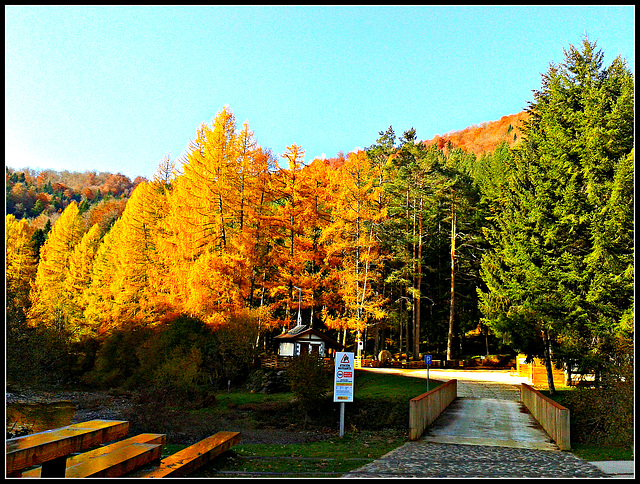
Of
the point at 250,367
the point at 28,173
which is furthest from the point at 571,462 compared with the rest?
the point at 28,173

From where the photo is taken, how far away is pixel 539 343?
2523 cm

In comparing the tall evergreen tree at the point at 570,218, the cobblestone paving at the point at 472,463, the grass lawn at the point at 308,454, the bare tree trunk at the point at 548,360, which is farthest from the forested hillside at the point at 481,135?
the cobblestone paving at the point at 472,463

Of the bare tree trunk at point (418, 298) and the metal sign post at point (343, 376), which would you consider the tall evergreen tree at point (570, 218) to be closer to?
the metal sign post at point (343, 376)

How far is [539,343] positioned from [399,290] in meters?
20.5

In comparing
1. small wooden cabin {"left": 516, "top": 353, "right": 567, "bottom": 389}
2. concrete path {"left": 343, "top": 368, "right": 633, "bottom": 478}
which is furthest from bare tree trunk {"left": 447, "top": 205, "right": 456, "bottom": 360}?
concrete path {"left": 343, "top": 368, "right": 633, "bottom": 478}

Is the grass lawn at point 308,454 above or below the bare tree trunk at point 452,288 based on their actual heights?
below

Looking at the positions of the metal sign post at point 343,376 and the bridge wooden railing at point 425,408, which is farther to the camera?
the metal sign post at point 343,376

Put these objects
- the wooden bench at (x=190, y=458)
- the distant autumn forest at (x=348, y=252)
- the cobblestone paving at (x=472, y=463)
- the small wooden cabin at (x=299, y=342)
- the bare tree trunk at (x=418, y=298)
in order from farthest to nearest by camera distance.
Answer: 1. the bare tree trunk at (x=418, y=298)
2. the small wooden cabin at (x=299, y=342)
3. the distant autumn forest at (x=348, y=252)
4. the cobblestone paving at (x=472, y=463)
5. the wooden bench at (x=190, y=458)

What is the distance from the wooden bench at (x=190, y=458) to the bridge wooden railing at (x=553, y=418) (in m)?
7.68

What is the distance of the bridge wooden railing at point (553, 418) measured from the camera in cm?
1219

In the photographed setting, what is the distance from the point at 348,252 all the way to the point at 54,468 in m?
30.3

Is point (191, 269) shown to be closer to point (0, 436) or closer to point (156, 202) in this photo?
point (156, 202)

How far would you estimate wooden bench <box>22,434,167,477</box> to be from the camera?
6656mm

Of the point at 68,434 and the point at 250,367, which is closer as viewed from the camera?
the point at 68,434
